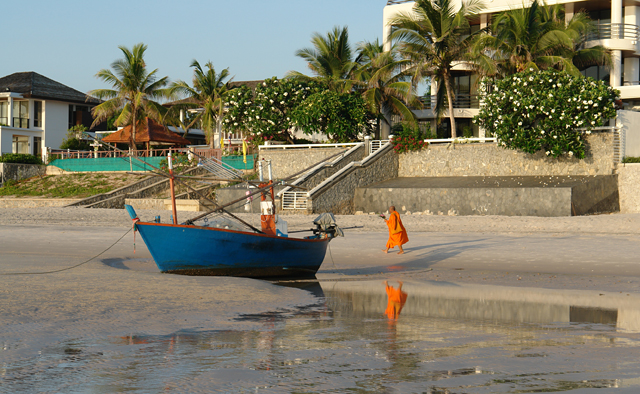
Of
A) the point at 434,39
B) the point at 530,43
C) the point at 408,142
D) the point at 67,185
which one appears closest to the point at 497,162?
the point at 408,142

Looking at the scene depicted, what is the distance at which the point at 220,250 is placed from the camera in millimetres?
12938

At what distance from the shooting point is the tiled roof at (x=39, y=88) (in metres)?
52.9

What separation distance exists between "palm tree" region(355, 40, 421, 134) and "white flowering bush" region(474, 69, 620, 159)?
23.1ft

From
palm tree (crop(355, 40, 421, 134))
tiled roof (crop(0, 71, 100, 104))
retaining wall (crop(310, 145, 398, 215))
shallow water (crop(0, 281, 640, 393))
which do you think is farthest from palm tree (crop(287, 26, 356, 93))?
shallow water (crop(0, 281, 640, 393))

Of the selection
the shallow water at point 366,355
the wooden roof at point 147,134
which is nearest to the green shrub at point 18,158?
the wooden roof at point 147,134

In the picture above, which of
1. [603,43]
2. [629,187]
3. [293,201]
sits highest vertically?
[603,43]

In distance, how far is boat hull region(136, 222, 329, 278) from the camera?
12.6 metres

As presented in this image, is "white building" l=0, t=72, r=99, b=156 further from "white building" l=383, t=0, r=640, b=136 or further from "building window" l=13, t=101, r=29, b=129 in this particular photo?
"white building" l=383, t=0, r=640, b=136

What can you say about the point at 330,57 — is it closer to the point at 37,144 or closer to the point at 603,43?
the point at 603,43

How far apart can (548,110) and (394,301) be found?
19.3m

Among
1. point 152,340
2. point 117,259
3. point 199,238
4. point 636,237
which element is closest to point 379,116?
point 636,237

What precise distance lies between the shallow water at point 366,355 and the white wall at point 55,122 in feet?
165

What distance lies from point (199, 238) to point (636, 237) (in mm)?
13548

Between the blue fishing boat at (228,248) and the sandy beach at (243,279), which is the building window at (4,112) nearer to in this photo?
the sandy beach at (243,279)
